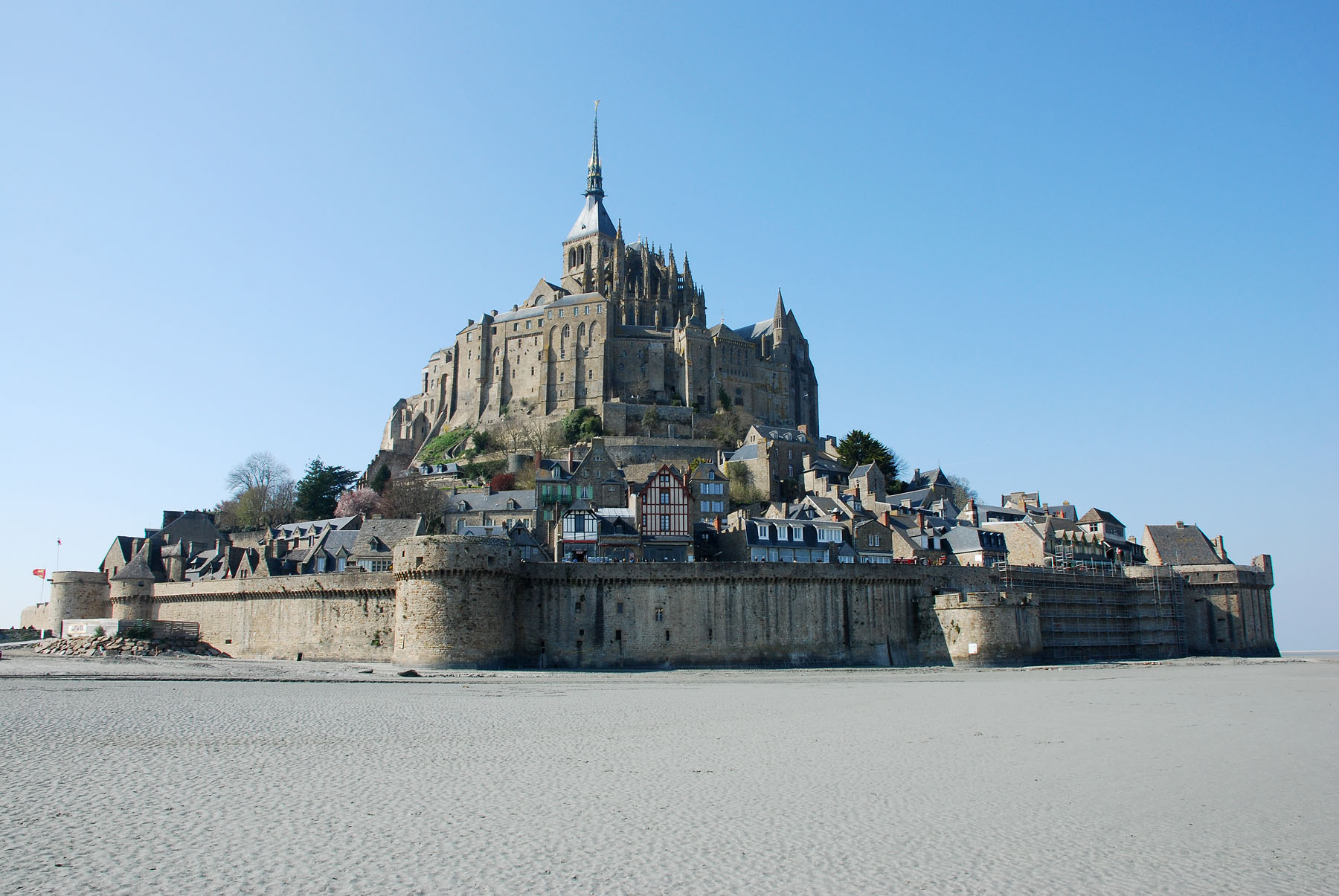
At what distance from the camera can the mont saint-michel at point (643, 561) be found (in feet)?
143

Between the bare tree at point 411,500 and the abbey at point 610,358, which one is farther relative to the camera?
the abbey at point 610,358

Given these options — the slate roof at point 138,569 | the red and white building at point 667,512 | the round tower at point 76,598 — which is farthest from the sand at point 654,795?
the round tower at point 76,598

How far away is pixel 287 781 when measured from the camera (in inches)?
568

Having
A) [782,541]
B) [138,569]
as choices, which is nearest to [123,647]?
[138,569]

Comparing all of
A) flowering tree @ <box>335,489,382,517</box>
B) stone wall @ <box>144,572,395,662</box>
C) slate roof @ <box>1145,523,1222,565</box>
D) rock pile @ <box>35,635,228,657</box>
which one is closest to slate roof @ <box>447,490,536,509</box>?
flowering tree @ <box>335,489,382,517</box>

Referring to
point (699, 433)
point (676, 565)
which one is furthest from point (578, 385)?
point (676, 565)

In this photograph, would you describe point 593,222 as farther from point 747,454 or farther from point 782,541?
point 782,541

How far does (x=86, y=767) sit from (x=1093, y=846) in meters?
14.0

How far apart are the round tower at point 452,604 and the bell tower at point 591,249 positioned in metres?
65.9

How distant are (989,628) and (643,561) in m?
16.0

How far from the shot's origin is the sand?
33.9 feet

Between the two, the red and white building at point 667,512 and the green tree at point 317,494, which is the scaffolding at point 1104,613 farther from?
the green tree at point 317,494

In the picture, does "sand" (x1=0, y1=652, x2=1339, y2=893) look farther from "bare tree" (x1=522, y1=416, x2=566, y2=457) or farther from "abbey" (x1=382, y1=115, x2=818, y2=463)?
"abbey" (x1=382, y1=115, x2=818, y2=463)

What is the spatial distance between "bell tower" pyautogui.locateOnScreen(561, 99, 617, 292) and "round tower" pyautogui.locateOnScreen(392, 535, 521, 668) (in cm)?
6593
